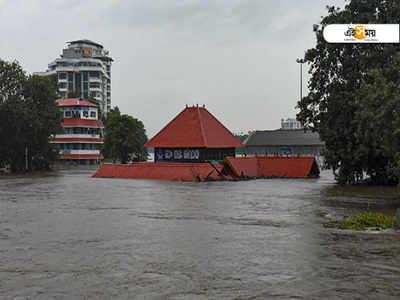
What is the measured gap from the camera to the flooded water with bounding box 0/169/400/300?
878 centimetres

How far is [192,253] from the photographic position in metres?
11.8

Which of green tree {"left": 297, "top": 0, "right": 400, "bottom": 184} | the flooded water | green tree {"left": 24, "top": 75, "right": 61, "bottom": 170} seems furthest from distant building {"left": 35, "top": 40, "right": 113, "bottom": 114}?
the flooded water

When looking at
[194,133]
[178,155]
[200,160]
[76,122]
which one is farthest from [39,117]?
[76,122]

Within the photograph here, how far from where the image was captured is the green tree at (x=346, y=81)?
31.2 m

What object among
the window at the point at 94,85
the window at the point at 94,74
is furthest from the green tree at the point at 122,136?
→ the window at the point at 94,74

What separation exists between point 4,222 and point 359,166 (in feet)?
78.4

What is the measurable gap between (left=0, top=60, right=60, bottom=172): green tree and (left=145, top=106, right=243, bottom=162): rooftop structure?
53.9 ft

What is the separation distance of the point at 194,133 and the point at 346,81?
15.0 meters

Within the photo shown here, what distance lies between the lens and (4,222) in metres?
17.0

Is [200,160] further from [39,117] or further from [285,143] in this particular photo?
[285,143]

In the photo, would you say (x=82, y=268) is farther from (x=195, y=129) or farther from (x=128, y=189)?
(x=195, y=129)

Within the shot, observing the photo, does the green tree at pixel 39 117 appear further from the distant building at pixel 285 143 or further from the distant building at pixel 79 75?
the distant building at pixel 79 75

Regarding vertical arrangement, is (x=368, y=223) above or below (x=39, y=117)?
below

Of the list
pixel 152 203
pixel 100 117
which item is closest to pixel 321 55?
pixel 152 203
